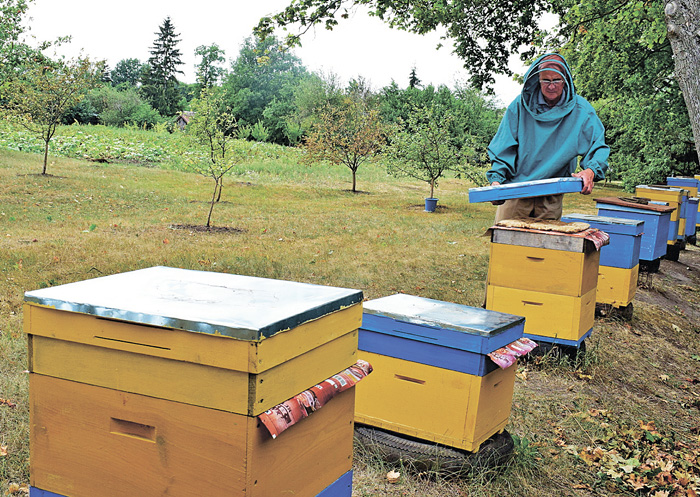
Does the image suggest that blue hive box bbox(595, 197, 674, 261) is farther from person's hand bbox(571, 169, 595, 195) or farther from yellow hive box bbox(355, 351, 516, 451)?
yellow hive box bbox(355, 351, 516, 451)

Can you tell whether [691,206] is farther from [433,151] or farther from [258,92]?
[258,92]

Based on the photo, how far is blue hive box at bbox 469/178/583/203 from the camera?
11.9 ft

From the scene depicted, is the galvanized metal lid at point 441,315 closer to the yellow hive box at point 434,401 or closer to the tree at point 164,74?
the yellow hive box at point 434,401

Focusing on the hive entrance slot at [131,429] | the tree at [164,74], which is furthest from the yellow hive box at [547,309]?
the tree at [164,74]

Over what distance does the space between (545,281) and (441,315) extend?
1.51 m

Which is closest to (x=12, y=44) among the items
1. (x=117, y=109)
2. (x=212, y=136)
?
(x=212, y=136)

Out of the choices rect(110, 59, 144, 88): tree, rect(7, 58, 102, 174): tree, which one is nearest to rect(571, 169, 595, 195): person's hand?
rect(7, 58, 102, 174): tree

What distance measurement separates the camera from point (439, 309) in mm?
2807

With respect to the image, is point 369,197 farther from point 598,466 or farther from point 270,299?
point 270,299

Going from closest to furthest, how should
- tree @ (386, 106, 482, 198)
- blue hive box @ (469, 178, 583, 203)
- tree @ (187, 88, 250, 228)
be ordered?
blue hive box @ (469, 178, 583, 203) < tree @ (187, 88, 250, 228) < tree @ (386, 106, 482, 198)

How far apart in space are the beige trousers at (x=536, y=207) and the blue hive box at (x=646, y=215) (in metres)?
2.22

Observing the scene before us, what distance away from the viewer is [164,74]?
55.7m

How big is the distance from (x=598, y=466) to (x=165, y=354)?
239 centimetres

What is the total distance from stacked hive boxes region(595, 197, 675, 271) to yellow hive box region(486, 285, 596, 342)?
8.27 feet
